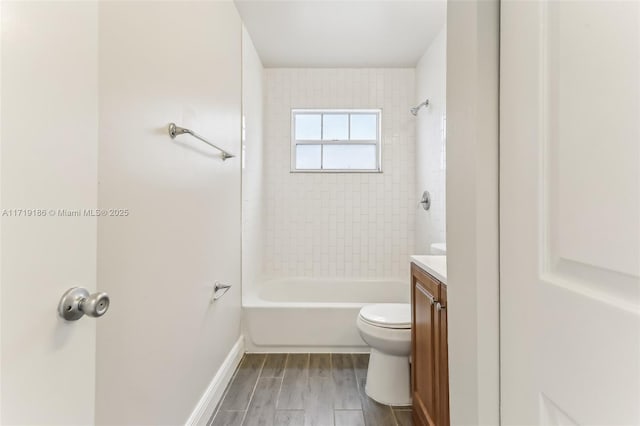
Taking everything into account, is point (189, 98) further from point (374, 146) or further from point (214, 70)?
point (374, 146)

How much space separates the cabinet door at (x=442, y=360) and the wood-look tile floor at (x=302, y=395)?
51cm

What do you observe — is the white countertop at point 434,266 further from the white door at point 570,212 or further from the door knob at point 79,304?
the door knob at point 79,304

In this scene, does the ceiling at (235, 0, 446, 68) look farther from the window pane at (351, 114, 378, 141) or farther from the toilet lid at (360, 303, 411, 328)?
the toilet lid at (360, 303, 411, 328)

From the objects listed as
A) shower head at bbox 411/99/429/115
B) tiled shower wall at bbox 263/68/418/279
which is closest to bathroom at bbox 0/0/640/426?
shower head at bbox 411/99/429/115

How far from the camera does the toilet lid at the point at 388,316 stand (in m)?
1.78

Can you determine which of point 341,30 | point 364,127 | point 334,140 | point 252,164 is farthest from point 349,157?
point 341,30

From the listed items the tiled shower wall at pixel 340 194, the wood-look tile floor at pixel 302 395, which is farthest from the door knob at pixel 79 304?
the tiled shower wall at pixel 340 194

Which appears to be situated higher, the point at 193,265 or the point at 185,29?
the point at 185,29

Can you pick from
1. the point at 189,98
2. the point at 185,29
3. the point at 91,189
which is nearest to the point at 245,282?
the point at 189,98

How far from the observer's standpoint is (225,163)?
2014mm

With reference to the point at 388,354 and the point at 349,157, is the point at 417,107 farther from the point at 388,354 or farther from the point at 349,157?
the point at 388,354

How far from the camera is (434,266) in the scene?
141 centimetres

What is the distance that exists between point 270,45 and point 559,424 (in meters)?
3.01

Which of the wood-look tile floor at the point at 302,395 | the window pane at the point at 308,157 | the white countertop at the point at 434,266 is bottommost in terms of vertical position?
the wood-look tile floor at the point at 302,395
